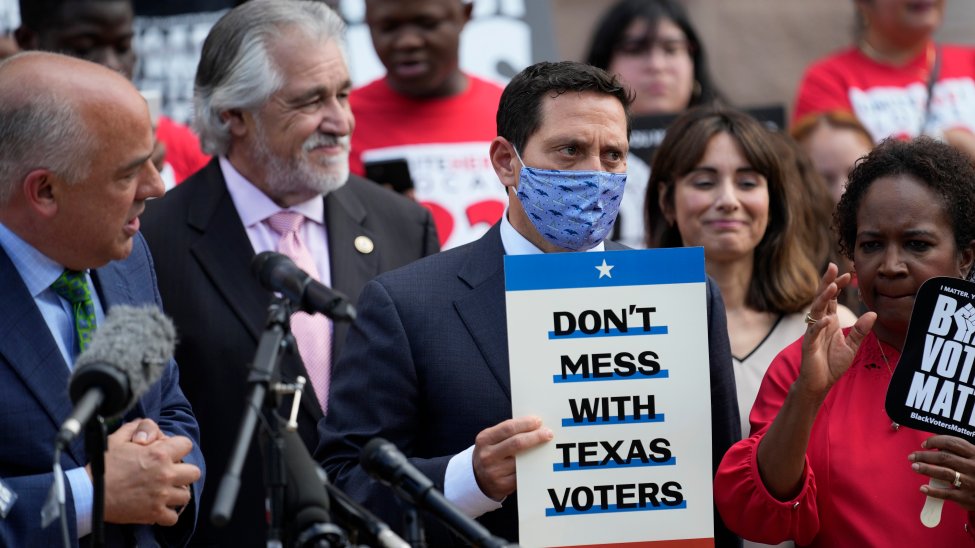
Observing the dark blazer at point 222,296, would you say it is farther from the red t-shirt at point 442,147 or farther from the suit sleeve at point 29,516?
the suit sleeve at point 29,516

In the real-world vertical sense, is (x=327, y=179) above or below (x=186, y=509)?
above

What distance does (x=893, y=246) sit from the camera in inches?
171

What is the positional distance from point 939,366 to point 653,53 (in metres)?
4.16

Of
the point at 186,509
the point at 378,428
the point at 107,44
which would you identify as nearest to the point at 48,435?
the point at 186,509

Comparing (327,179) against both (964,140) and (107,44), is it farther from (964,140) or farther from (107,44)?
(964,140)

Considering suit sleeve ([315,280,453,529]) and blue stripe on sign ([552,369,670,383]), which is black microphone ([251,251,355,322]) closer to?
suit sleeve ([315,280,453,529])

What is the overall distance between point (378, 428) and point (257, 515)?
4.12 feet

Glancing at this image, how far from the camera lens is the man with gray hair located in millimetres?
5234

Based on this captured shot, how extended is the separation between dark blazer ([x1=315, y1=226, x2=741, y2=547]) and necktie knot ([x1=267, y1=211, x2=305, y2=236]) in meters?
1.39

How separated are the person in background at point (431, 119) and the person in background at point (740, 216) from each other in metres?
1.10

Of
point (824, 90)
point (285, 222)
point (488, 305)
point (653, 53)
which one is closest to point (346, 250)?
point (285, 222)

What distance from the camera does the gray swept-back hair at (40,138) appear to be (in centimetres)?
398

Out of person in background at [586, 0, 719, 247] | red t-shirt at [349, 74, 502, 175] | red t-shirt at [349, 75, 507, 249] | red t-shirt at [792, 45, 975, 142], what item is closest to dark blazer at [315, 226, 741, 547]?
red t-shirt at [349, 75, 507, 249]

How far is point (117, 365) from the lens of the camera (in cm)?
329
